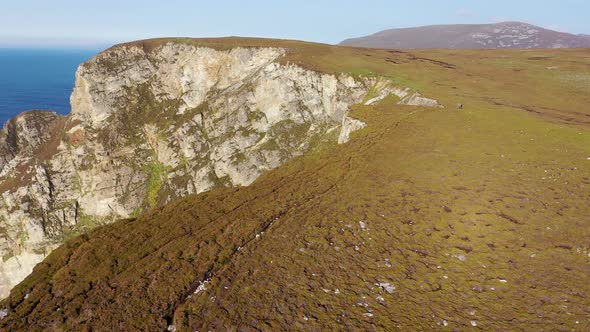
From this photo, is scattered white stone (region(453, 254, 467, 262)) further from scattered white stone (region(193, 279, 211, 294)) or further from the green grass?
→ the green grass

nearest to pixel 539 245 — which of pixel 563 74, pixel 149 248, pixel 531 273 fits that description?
pixel 531 273

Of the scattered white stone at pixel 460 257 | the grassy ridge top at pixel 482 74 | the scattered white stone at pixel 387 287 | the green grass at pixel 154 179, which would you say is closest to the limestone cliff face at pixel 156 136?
the green grass at pixel 154 179

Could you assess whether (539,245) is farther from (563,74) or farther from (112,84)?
(112,84)

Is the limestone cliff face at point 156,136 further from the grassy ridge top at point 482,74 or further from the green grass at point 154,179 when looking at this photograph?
the grassy ridge top at point 482,74

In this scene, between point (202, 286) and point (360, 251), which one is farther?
point (360, 251)

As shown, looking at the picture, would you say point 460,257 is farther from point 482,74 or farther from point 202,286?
point 482,74

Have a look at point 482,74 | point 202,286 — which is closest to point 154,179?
point 202,286

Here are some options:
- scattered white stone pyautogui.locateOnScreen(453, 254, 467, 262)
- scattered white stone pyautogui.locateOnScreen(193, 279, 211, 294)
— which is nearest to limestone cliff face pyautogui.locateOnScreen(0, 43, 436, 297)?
scattered white stone pyautogui.locateOnScreen(453, 254, 467, 262)
